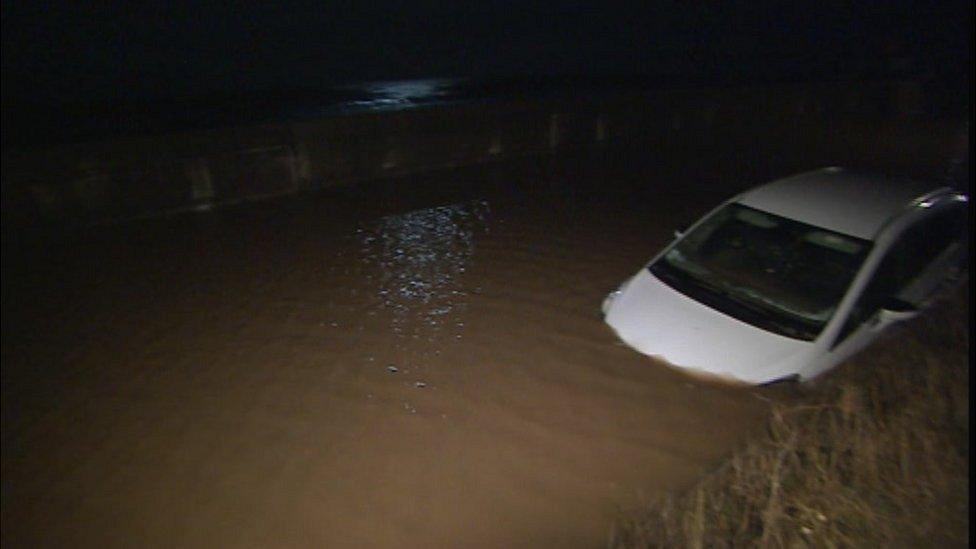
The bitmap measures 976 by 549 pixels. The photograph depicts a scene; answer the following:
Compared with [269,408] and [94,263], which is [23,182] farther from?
[269,408]

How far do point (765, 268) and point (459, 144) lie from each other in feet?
23.6

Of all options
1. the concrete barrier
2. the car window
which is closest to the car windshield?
the car window

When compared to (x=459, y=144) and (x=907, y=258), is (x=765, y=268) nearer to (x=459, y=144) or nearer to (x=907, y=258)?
(x=907, y=258)

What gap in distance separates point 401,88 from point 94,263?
49.4 ft

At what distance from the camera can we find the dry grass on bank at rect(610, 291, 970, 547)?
245 cm

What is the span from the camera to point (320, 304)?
18.2 ft

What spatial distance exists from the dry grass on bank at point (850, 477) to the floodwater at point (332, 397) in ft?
1.84

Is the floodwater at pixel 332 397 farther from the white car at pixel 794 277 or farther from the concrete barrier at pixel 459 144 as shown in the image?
the concrete barrier at pixel 459 144

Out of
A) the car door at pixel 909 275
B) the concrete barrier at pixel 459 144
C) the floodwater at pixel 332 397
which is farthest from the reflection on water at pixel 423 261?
the car door at pixel 909 275

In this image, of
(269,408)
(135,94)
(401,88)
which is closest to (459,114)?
(269,408)

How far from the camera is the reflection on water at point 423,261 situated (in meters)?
5.35

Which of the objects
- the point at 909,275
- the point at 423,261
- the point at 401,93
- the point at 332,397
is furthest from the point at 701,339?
the point at 401,93

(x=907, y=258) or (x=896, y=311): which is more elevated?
(x=907, y=258)

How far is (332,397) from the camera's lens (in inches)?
163
